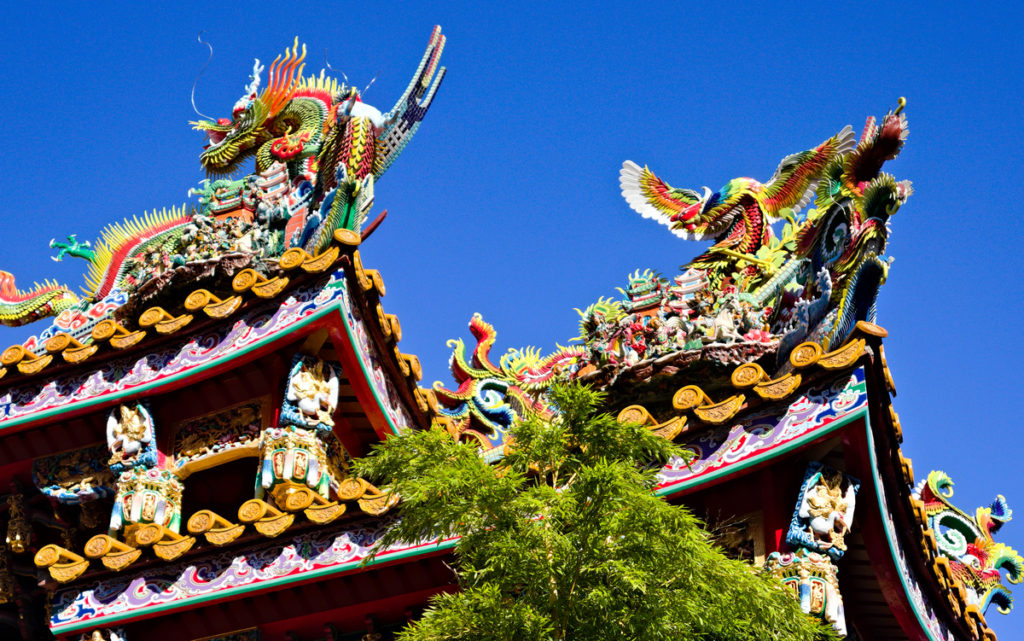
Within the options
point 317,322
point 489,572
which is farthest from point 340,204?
point 489,572

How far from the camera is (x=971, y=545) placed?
11.9m

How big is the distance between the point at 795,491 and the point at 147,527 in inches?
164

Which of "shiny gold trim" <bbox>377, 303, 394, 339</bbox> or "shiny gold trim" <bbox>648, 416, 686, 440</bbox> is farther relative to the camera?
"shiny gold trim" <bbox>377, 303, 394, 339</bbox>

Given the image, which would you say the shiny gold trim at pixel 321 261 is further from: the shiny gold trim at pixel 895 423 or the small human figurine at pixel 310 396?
the shiny gold trim at pixel 895 423

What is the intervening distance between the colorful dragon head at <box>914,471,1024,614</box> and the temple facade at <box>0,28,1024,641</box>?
0.02m

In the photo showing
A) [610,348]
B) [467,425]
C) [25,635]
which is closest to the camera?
[610,348]

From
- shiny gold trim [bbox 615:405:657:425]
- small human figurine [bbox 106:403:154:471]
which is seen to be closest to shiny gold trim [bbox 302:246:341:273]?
small human figurine [bbox 106:403:154:471]

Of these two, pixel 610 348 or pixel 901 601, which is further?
pixel 610 348

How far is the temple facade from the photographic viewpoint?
848 centimetres

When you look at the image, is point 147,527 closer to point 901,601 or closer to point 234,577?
point 234,577

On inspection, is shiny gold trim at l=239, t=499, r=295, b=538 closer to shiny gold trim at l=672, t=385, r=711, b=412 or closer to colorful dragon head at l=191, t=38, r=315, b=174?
shiny gold trim at l=672, t=385, r=711, b=412

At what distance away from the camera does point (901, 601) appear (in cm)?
869

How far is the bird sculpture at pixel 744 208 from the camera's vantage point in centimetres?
1145

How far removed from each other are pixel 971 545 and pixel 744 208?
341 cm
